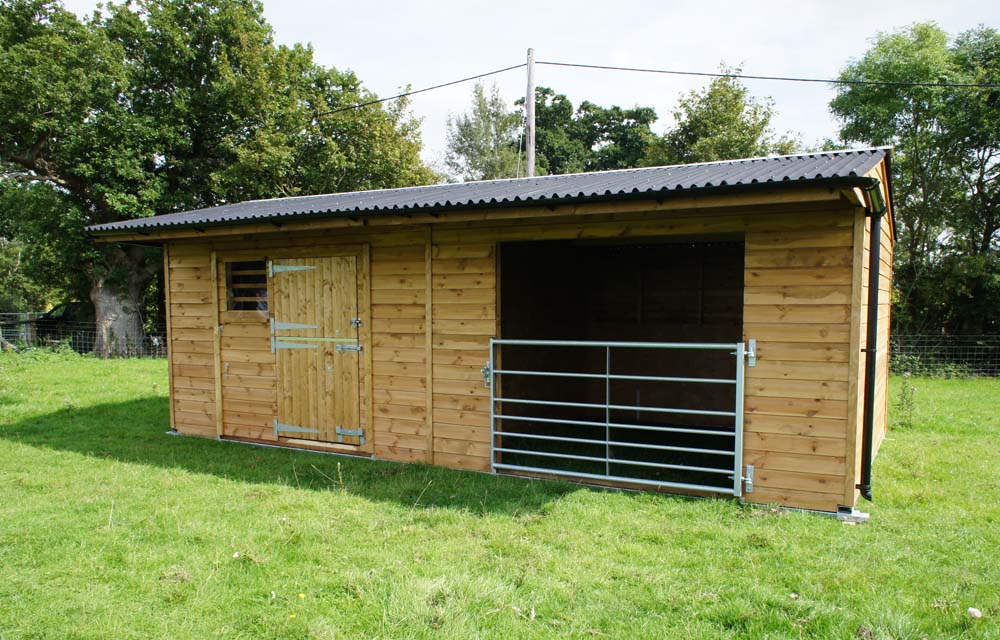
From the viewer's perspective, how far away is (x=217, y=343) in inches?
251

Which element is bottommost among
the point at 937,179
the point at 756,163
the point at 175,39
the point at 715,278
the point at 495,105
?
the point at 715,278

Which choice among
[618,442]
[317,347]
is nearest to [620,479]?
[618,442]

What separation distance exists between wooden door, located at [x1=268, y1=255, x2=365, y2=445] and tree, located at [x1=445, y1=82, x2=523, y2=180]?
22.6 meters

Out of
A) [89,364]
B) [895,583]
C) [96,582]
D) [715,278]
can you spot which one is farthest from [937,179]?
[89,364]

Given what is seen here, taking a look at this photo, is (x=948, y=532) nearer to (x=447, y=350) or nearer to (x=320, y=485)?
(x=447, y=350)

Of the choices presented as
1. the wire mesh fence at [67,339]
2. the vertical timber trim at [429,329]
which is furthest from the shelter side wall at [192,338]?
the wire mesh fence at [67,339]

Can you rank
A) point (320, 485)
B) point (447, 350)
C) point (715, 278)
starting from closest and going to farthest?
1. point (320, 485)
2. point (447, 350)
3. point (715, 278)

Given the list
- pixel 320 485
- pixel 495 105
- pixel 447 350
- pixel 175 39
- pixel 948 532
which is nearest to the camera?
pixel 948 532

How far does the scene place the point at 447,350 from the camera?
5.29 metres

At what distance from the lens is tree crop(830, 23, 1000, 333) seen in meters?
13.9

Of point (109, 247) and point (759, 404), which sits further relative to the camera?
point (109, 247)

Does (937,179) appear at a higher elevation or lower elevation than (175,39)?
lower

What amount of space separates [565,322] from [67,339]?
13138 millimetres

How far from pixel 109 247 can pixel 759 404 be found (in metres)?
16.2
